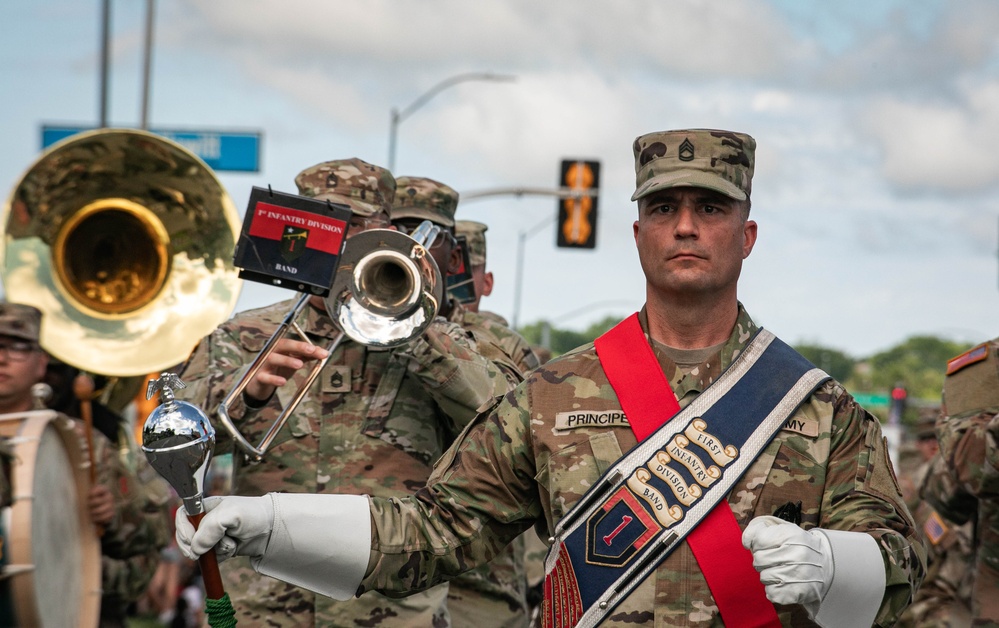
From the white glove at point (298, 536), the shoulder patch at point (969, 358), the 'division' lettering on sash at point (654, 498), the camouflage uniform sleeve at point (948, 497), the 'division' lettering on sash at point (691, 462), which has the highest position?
the shoulder patch at point (969, 358)

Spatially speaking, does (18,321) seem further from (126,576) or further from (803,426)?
(803,426)

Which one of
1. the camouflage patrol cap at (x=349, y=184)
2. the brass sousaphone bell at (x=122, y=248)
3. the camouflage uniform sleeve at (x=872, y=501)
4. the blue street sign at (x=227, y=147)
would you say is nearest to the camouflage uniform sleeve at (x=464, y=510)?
the camouflage uniform sleeve at (x=872, y=501)

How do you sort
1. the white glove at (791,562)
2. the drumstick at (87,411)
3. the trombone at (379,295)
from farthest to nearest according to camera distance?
the drumstick at (87,411) → the trombone at (379,295) → the white glove at (791,562)

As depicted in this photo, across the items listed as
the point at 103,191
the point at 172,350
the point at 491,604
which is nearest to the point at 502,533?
the point at 491,604

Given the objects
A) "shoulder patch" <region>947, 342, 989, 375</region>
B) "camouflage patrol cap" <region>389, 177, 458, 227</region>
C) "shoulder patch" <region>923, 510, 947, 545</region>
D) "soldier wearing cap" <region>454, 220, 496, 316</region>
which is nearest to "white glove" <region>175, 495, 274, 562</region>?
"camouflage patrol cap" <region>389, 177, 458, 227</region>

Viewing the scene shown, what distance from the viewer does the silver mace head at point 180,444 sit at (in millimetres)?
3301

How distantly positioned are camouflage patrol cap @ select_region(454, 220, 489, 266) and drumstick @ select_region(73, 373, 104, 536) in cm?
224

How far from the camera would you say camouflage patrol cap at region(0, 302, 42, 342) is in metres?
7.18

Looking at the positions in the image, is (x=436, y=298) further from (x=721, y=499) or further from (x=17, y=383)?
(x=17, y=383)

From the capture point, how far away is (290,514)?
369 centimetres

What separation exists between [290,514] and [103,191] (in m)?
6.34

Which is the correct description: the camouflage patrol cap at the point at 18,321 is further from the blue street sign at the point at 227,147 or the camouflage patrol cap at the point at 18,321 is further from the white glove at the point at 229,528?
the blue street sign at the point at 227,147

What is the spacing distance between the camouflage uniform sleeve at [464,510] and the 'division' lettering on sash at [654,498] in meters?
0.33

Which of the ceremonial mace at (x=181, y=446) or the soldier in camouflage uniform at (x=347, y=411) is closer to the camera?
the ceremonial mace at (x=181, y=446)
